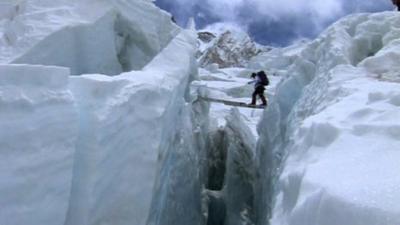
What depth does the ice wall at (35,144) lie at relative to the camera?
9.56ft

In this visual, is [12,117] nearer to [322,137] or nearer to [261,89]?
[322,137]

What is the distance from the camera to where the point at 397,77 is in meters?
4.46

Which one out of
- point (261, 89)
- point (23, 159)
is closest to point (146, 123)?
point (23, 159)

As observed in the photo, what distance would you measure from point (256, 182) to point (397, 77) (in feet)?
17.4

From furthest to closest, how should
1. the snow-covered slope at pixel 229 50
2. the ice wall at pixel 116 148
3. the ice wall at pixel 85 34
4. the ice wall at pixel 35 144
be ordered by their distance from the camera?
the snow-covered slope at pixel 229 50 → the ice wall at pixel 85 34 → the ice wall at pixel 116 148 → the ice wall at pixel 35 144

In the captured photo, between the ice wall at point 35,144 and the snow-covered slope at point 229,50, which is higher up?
the snow-covered slope at point 229,50

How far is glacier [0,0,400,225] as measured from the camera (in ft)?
8.05

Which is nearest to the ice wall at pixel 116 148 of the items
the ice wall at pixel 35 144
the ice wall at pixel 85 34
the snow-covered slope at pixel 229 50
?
the ice wall at pixel 35 144

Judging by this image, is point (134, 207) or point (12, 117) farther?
point (134, 207)

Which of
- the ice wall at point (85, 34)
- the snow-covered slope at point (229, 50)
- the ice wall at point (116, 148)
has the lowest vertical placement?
the ice wall at point (116, 148)

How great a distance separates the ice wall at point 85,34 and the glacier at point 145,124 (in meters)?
0.02

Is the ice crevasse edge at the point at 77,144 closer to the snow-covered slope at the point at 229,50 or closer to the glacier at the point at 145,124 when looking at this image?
the glacier at the point at 145,124

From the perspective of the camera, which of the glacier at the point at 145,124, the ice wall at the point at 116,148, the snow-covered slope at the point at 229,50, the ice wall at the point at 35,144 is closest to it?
the glacier at the point at 145,124

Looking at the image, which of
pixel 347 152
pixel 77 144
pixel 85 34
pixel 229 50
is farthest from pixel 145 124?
pixel 229 50
